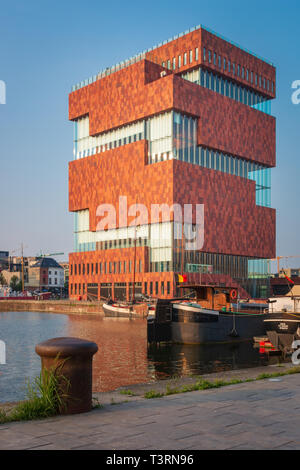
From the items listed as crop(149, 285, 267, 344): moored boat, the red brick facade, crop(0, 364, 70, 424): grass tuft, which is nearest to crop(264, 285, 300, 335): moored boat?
crop(149, 285, 267, 344): moored boat

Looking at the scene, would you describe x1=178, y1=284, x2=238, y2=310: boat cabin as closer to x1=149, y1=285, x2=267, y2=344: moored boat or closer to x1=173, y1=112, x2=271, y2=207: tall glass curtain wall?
x1=149, y1=285, x2=267, y2=344: moored boat

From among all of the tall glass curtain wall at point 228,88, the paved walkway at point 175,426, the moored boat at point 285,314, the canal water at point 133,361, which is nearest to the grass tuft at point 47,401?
the paved walkway at point 175,426

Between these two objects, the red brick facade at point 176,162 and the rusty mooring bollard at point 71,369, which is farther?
the red brick facade at point 176,162

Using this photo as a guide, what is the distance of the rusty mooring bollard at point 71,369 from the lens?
30.4 feet

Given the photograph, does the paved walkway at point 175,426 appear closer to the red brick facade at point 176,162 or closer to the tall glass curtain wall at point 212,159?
the red brick facade at point 176,162

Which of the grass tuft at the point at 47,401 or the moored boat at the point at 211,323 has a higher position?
the grass tuft at the point at 47,401

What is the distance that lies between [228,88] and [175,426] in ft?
363

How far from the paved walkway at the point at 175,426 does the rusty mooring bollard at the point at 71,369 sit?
0.89 feet

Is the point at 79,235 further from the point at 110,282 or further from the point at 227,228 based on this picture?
the point at 227,228

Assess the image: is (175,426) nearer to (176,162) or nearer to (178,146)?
(176,162)

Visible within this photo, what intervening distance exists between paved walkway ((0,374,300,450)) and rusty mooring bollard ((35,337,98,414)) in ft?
0.89

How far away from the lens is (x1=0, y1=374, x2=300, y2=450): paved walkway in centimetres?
723

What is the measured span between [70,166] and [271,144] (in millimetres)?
47516

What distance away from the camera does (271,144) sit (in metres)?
118
